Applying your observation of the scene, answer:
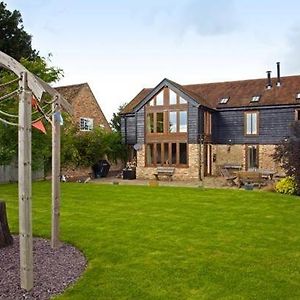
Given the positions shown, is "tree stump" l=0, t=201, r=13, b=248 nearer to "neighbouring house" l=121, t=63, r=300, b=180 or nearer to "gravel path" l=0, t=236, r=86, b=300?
"gravel path" l=0, t=236, r=86, b=300

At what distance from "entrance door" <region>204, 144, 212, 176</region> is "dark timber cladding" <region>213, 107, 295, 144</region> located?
4.05 feet

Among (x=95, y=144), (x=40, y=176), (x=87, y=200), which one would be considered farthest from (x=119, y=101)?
(x=87, y=200)

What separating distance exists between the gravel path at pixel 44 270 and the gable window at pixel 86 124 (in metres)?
23.1

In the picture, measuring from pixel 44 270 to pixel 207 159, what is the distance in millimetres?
21735

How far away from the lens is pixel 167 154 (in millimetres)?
26875

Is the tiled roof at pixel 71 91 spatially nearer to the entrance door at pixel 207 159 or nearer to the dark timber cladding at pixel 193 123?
the dark timber cladding at pixel 193 123

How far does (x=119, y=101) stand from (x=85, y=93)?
70.3 ft

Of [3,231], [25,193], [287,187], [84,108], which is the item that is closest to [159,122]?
[84,108]

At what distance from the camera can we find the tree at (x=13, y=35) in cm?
2961

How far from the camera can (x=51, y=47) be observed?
2597 centimetres

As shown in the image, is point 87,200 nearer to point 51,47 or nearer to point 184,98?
point 184,98

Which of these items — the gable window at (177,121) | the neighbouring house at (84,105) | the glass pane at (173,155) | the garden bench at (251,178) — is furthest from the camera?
the neighbouring house at (84,105)

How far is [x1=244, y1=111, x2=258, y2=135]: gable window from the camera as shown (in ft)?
89.4

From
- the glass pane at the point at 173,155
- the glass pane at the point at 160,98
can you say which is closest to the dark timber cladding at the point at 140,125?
the glass pane at the point at 160,98
